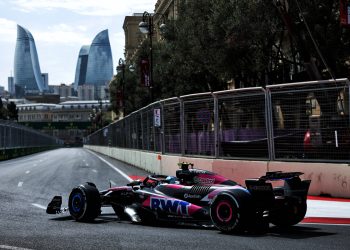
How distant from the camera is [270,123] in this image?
13.5m

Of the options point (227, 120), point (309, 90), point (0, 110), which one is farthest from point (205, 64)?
point (0, 110)

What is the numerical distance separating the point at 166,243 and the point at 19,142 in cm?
5455

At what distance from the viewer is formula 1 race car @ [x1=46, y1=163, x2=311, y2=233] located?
25.1 feet

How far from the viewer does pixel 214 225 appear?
314 inches

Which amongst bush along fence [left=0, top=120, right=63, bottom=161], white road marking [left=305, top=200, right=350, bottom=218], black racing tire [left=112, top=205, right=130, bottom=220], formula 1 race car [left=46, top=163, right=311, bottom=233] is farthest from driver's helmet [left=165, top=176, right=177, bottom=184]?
bush along fence [left=0, top=120, right=63, bottom=161]

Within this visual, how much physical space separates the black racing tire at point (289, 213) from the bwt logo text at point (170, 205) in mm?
1322

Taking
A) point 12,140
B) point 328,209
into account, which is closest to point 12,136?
point 12,140

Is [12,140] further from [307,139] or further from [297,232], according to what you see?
[297,232]

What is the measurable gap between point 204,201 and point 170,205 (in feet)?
2.01

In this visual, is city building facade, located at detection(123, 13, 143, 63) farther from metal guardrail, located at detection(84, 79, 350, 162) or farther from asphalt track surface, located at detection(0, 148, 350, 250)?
asphalt track surface, located at detection(0, 148, 350, 250)

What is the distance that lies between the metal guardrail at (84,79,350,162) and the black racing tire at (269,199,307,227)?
13.9 ft

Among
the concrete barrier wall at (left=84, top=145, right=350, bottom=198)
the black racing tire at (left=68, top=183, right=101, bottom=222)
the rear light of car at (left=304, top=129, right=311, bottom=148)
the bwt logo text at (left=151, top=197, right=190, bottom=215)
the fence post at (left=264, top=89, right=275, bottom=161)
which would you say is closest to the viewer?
the bwt logo text at (left=151, top=197, right=190, bottom=215)

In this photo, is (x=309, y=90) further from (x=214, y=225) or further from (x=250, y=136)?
(x=214, y=225)

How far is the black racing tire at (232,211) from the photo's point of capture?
7504 mm
